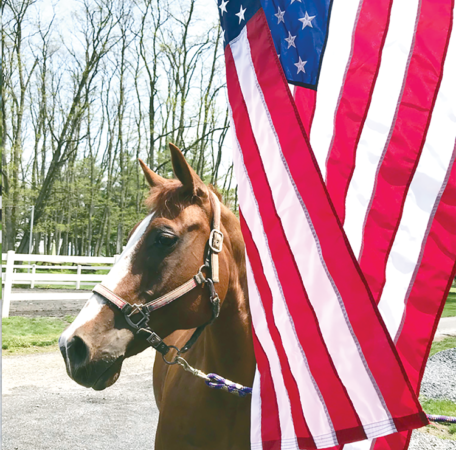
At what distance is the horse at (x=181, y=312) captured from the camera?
6.36ft

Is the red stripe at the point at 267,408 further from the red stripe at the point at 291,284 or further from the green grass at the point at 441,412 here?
the green grass at the point at 441,412

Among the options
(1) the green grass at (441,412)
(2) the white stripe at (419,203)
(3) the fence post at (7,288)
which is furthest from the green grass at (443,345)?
(3) the fence post at (7,288)

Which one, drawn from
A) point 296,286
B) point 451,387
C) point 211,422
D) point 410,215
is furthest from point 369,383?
point 451,387

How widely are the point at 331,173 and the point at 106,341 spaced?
53.1 inches

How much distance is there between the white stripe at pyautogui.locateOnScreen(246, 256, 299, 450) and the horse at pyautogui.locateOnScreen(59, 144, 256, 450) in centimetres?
18

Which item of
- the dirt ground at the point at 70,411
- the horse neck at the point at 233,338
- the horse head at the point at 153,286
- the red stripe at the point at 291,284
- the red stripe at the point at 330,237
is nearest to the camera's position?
the red stripe at the point at 330,237

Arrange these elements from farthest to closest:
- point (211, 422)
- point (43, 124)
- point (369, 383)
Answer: point (43, 124) < point (211, 422) < point (369, 383)

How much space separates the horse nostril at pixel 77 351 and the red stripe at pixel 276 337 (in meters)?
0.86

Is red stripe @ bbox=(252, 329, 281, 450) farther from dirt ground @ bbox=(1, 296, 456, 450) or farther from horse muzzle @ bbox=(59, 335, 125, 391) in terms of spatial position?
dirt ground @ bbox=(1, 296, 456, 450)

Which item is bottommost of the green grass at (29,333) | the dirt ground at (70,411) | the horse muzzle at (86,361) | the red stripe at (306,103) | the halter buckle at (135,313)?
the green grass at (29,333)

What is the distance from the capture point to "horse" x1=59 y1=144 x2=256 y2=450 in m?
1.94

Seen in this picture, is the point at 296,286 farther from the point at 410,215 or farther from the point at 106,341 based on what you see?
the point at 106,341

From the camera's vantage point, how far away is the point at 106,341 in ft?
6.30

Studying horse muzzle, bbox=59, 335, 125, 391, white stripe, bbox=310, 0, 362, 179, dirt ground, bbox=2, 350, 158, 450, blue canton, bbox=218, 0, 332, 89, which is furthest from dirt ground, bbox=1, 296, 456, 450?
Answer: blue canton, bbox=218, 0, 332, 89
